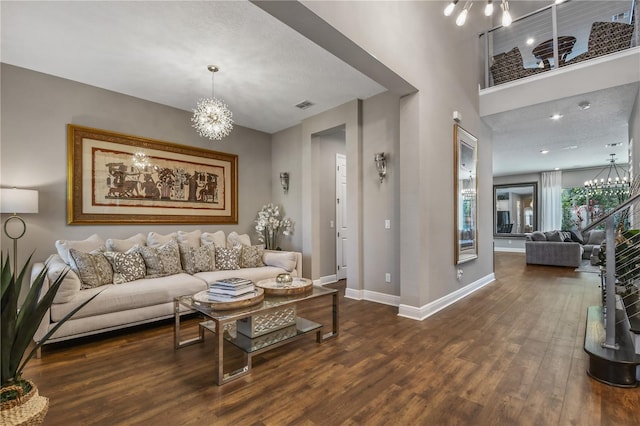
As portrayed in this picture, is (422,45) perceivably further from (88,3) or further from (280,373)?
(280,373)

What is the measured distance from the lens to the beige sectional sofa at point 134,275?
2.82 m

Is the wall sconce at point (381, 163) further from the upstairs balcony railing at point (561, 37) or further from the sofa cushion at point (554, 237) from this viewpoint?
the sofa cushion at point (554, 237)

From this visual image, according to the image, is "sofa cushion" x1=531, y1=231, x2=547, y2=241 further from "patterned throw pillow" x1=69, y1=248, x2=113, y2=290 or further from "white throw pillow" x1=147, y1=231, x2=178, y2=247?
"patterned throw pillow" x1=69, y1=248, x2=113, y2=290

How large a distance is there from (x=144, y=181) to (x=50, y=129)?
1.20 m

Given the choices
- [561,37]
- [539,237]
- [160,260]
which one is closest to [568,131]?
[561,37]

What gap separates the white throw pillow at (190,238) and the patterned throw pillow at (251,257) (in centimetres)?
71

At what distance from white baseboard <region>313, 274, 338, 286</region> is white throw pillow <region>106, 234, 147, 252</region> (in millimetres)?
2809

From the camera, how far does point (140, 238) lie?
407cm

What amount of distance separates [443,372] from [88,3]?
4.26m

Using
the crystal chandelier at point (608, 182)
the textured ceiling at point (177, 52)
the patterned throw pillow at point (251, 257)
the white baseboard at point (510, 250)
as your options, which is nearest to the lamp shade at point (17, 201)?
the textured ceiling at point (177, 52)

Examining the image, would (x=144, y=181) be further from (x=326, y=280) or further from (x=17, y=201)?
(x=326, y=280)

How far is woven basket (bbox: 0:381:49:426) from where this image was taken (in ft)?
3.62

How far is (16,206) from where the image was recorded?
3.13 metres

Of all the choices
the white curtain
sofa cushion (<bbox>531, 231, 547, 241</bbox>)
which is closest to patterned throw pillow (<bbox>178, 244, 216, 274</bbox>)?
sofa cushion (<bbox>531, 231, 547, 241</bbox>)
